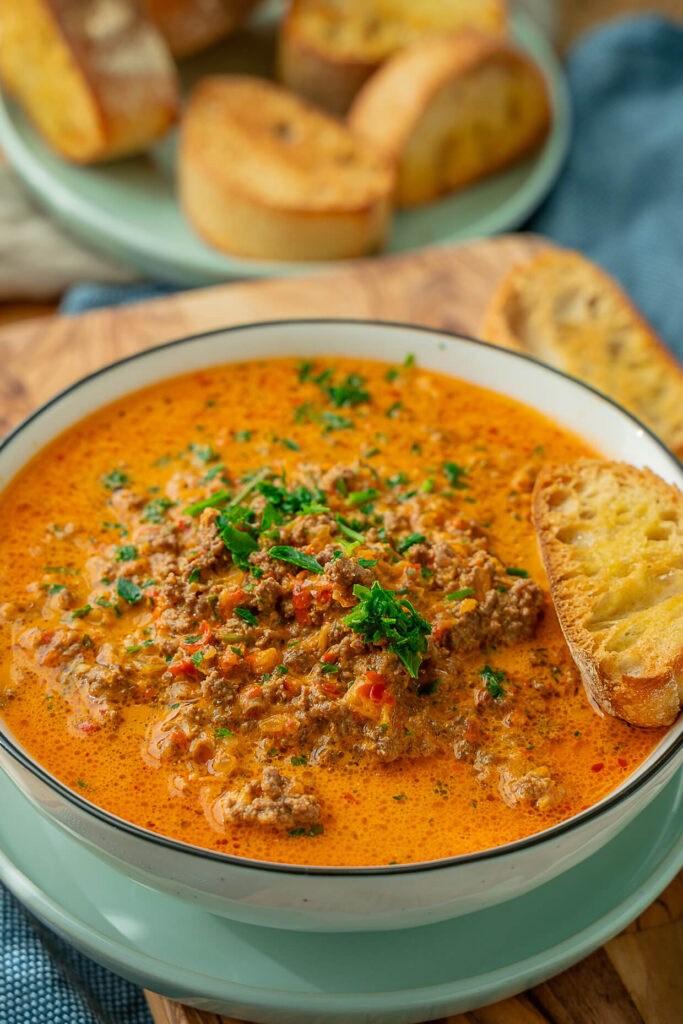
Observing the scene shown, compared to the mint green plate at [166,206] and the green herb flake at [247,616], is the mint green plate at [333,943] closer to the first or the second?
the green herb flake at [247,616]

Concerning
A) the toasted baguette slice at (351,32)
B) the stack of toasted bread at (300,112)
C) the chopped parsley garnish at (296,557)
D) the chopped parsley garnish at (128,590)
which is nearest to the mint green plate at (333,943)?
the chopped parsley garnish at (128,590)

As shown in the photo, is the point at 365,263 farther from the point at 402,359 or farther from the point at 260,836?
the point at 260,836

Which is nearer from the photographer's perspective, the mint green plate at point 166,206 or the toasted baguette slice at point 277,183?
the toasted baguette slice at point 277,183

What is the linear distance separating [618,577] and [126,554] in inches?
54.3

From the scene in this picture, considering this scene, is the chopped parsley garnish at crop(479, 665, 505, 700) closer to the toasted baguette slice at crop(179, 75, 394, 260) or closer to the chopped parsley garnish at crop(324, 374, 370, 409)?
the chopped parsley garnish at crop(324, 374, 370, 409)

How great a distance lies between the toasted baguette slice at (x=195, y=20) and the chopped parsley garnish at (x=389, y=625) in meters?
4.83

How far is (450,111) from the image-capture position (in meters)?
5.89

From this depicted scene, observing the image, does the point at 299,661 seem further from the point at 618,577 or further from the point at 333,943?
the point at 618,577

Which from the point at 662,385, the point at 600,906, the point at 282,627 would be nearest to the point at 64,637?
the point at 282,627

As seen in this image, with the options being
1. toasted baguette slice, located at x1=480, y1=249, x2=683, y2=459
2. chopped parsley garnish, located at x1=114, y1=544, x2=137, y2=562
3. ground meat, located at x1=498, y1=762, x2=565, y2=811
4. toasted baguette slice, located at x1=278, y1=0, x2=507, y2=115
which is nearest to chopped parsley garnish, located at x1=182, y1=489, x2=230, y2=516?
chopped parsley garnish, located at x1=114, y1=544, x2=137, y2=562

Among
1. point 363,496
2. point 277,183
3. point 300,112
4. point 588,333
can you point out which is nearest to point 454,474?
point 363,496

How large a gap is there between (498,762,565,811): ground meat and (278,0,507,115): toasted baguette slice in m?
4.80

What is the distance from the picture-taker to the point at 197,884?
2.40 m

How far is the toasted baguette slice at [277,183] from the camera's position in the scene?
5.43m
